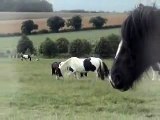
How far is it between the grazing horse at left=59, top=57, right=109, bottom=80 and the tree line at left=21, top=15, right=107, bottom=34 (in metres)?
0.32

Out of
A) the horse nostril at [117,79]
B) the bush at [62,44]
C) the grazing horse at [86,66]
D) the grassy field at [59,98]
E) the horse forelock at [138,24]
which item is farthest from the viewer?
the grassy field at [59,98]

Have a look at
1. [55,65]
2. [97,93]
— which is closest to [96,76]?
[97,93]

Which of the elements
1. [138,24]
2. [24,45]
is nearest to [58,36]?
[24,45]

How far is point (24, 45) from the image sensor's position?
14.1 feet

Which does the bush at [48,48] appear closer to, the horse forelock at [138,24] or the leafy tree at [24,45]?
the leafy tree at [24,45]

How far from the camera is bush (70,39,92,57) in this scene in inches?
163

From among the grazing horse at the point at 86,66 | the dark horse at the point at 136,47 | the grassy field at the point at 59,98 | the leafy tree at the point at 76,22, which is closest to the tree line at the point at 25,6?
the leafy tree at the point at 76,22

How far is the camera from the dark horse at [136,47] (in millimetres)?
2805

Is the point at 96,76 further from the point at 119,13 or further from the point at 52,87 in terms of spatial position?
the point at 119,13

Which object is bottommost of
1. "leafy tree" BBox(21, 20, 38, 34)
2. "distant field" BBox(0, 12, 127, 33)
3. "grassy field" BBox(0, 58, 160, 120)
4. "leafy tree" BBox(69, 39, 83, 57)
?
"grassy field" BBox(0, 58, 160, 120)

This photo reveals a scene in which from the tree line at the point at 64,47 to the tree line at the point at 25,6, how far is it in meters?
0.23

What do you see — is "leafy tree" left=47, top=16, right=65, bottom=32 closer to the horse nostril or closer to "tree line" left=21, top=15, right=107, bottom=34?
"tree line" left=21, top=15, right=107, bottom=34

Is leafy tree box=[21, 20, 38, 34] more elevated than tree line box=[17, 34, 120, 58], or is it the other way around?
leafy tree box=[21, 20, 38, 34]

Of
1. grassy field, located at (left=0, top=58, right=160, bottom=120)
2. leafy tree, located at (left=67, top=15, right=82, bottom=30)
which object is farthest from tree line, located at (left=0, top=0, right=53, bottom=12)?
grassy field, located at (left=0, top=58, right=160, bottom=120)
